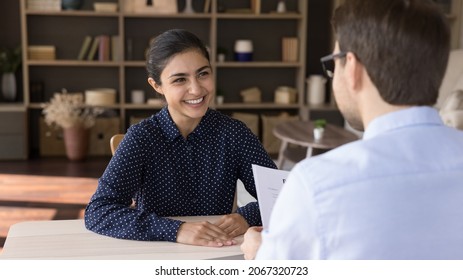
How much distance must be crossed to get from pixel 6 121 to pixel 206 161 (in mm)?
4264

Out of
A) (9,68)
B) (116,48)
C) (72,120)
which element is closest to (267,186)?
(72,120)

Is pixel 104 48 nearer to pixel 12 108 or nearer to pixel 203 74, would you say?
pixel 12 108

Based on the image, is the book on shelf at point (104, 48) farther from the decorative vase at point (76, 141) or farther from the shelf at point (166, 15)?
the decorative vase at point (76, 141)

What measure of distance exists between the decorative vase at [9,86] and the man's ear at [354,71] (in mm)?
5576

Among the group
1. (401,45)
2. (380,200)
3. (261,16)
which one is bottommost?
(380,200)

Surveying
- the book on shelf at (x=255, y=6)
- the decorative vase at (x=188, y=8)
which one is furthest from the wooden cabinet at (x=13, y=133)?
the book on shelf at (x=255, y=6)

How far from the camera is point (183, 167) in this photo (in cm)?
204

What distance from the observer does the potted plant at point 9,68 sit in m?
6.05

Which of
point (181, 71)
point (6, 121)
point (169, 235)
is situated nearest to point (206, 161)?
point (181, 71)

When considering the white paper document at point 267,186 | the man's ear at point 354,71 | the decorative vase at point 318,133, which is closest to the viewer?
the man's ear at point 354,71

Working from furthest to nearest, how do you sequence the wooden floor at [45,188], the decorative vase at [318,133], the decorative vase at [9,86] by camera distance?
the decorative vase at [9,86] < the decorative vase at [318,133] < the wooden floor at [45,188]

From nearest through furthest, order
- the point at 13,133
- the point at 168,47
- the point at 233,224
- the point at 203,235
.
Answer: the point at 203,235 < the point at 233,224 < the point at 168,47 < the point at 13,133

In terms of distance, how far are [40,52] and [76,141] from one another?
91 centimetres
